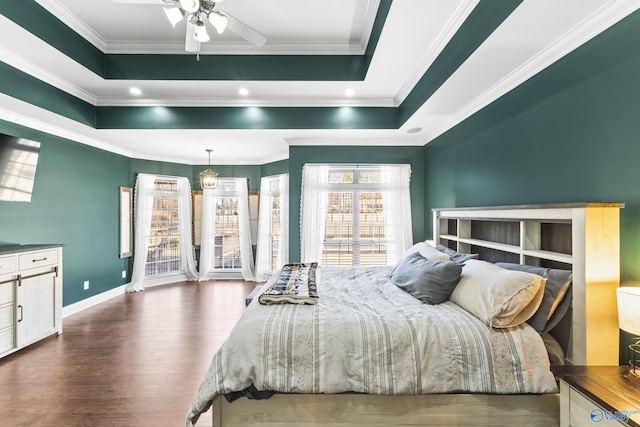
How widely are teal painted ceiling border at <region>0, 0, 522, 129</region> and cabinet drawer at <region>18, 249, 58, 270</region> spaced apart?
1.58 meters

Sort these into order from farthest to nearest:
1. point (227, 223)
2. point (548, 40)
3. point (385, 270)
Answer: point (227, 223)
point (385, 270)
point (548, 40)

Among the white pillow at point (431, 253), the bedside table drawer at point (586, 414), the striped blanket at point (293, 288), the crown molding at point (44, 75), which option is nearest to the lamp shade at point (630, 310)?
the bedside table drawer at point (586, 414)

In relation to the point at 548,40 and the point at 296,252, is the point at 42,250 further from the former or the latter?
the point at 548,40

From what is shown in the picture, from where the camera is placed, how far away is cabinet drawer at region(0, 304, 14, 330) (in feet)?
9.68

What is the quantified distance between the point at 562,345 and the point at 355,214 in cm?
315

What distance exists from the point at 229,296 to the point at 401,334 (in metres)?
3.94

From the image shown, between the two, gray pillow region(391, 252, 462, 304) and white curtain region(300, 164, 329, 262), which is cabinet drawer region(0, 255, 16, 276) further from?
gray pillow region(391, 252, 462, 304)

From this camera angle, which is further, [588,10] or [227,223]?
[227,223]

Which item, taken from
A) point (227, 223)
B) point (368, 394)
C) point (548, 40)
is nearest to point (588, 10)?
point (548, 40)

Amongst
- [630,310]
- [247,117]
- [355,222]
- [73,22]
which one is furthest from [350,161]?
[630,310]

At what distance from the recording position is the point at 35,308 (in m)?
3.29

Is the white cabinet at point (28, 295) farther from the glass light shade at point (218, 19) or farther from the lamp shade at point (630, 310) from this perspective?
the lamp shade at point (630, 310)

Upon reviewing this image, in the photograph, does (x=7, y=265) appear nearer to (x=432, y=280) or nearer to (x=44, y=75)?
(x=44, y=75)

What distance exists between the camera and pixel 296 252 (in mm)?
4559
